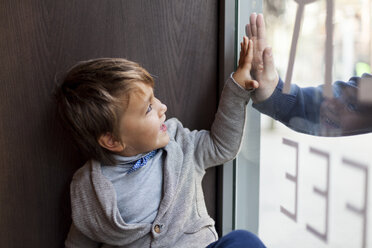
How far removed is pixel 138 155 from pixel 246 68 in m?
0.25

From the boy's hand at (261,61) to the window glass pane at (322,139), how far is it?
0.04 feet

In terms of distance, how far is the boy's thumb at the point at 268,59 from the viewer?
602 mm

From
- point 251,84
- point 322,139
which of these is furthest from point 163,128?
point 322,139

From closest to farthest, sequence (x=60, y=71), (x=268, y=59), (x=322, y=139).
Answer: (x=322, y=139)
(x=268, y=59)
(x=60, y=71)

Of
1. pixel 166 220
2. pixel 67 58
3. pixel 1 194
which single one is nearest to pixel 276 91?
pixel 166 220

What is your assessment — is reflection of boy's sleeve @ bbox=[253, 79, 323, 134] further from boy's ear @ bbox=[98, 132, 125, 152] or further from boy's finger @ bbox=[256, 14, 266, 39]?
boy's ear @ bbox=[98, 132, 125, 152]

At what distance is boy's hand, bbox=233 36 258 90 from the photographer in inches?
24.3

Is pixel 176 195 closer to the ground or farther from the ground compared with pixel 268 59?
closer to the ground

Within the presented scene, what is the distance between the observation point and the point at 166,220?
0.65 meters

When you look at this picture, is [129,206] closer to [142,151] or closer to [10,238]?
[142,151]

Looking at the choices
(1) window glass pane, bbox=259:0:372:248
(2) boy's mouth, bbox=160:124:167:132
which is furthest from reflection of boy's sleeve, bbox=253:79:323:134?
(2) boy's mouth, bbox=160:124:167:132

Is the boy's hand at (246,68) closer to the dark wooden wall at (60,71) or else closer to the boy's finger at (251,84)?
the boy's finger at (251,84)

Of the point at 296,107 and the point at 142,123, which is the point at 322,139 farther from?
the point at 142,123

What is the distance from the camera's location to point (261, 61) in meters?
0.62
